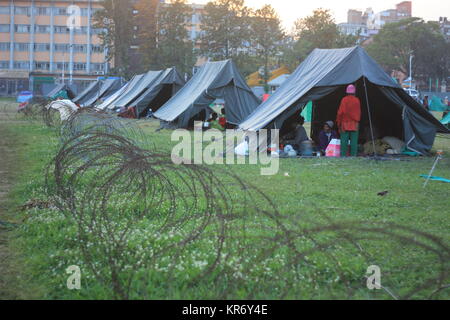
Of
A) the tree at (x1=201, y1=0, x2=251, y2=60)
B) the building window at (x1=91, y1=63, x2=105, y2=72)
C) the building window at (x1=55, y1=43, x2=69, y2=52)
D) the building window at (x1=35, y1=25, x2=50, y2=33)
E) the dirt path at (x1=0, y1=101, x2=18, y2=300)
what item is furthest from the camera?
the building window at (x1=91, y1=63, x2=105, y2=72)

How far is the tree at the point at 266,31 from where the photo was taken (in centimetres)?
5934

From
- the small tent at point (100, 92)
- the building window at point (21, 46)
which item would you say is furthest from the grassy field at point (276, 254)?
the building window at point (21, 46)

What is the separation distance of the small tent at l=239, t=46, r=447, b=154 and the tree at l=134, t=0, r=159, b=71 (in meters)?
43.6

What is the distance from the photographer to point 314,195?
7.71m

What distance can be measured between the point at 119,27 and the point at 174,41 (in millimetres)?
9246

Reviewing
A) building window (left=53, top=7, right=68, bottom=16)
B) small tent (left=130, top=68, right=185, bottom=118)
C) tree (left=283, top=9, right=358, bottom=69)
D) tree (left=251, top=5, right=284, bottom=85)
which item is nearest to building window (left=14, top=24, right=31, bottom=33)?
building window (left=53, top=7, right=68, bottom=16)

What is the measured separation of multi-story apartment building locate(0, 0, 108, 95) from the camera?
77938mm

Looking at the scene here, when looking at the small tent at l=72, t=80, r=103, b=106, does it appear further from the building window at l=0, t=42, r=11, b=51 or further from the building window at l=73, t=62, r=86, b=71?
the building window at l=0, t=42, r=11, b=51

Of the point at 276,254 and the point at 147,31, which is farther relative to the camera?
the point at 147,31

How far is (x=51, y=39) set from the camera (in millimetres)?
78625

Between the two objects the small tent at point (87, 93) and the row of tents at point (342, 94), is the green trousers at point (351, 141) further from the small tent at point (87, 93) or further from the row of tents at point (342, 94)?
the small tent at point (87, 93)

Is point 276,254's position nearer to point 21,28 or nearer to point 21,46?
point 21,46

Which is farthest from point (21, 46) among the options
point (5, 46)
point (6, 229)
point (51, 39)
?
point (6, 229)

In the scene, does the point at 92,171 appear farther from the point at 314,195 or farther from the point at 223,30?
the point at 223,30
